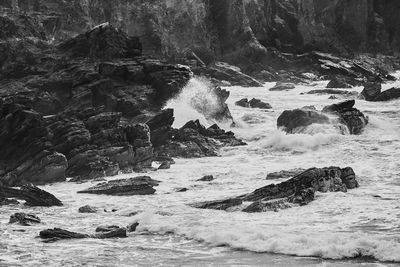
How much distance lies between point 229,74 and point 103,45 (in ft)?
96.2

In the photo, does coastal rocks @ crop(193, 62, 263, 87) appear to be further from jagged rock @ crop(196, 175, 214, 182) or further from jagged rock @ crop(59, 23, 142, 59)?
jagged rock @ crop(196, 175, 214, 182)

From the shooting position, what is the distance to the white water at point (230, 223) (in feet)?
44.7

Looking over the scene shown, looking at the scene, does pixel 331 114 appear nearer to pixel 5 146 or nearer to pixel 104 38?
pixel 104 38

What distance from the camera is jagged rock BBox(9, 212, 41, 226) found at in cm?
1734

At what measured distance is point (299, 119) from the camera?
37.8 meters

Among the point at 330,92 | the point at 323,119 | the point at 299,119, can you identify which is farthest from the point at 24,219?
the point at 330,92

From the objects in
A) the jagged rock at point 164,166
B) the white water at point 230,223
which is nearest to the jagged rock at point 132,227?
the white water at point 230,223

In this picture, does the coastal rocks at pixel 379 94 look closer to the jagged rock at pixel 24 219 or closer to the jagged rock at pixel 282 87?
the jagged rock at pixel 282 87

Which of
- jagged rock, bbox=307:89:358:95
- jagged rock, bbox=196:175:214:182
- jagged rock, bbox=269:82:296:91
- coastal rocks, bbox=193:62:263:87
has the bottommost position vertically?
jagged rock, bbox=196:175:214:182

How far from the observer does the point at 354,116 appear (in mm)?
38500

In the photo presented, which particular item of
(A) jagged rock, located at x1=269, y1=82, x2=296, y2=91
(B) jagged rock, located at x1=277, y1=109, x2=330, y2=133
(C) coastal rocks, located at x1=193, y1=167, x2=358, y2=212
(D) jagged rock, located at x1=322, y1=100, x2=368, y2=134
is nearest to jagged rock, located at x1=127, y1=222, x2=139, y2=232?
(C) coastal rocks, located at x1=193, y1=167, x2=358, y2=212

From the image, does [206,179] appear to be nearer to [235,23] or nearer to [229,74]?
[229,74]

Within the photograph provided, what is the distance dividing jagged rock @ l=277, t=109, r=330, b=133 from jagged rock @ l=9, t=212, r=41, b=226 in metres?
21.9

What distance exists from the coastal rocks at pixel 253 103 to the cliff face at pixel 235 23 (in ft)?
69.4
